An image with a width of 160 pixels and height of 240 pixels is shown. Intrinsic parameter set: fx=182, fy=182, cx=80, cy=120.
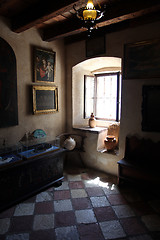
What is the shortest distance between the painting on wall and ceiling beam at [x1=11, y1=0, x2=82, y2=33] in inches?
19.4

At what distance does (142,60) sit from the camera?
12.7 ft

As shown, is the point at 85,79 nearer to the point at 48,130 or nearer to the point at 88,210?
the point at 48,130

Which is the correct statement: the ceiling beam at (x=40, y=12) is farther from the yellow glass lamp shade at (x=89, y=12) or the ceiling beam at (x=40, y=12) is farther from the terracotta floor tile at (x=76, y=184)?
the terracotta floor tile at (x=76, y=184)

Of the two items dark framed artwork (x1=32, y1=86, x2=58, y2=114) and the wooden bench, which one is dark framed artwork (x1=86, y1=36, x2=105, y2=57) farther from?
the wooden bench

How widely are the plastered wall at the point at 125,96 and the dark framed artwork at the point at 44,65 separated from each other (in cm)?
66

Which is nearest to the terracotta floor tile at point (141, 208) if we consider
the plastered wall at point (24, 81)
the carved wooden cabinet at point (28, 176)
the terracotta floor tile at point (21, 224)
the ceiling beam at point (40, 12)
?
the carved wooden cabinet at point (28, 176)

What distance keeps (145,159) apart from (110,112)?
2.02m

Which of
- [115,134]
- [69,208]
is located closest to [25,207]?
[69,208]

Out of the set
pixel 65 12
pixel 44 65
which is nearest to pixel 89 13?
pixel 65 12

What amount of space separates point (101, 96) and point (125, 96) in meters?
1.55

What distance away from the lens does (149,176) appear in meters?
3.52

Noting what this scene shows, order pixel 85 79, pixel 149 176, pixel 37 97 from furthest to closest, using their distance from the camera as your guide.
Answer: pixel 85 79 < pixel 37 97 < pixel 149 176

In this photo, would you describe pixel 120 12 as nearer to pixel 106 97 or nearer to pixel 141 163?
pixel 106 97

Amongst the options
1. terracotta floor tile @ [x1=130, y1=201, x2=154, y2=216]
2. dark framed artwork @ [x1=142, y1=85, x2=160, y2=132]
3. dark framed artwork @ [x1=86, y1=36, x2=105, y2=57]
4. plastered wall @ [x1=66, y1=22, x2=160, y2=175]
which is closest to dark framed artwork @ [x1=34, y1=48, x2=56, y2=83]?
plastered wall @ [x1=66, y1=22, x2=160, y2=175]
